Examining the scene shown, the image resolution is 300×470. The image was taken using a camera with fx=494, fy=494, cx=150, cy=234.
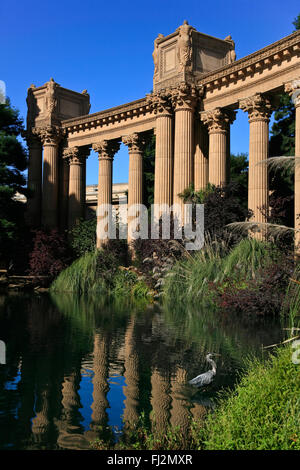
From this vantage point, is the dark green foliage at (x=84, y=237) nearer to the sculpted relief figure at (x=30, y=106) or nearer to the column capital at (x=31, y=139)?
the column capital at (x=31, y=139)

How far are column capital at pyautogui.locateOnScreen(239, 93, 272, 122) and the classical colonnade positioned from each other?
43mm

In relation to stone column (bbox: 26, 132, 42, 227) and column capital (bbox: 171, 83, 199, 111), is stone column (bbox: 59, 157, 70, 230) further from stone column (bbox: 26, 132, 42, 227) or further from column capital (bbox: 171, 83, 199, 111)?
column capital (bbox: 171, 83, 199, 111)

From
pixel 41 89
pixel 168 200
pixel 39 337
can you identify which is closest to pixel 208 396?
pixel 39 337

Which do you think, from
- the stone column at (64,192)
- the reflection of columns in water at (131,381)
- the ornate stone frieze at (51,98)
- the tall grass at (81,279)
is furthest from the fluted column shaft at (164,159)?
the reflection of columns in water at (131,381)

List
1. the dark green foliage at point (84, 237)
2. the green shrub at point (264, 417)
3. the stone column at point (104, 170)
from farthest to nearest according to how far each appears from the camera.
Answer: the stone column at point (104, 170) → the dark green foliage at point (84, 237) → the green shrub at point (264, 417)

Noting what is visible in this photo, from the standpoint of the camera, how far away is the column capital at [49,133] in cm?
3181

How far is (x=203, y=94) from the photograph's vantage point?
79.5 ft

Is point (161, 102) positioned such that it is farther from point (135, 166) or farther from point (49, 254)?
point (49, 254)

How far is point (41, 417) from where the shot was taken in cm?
640

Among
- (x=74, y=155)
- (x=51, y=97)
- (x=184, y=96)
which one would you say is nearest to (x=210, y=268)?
(x=184, y=96)

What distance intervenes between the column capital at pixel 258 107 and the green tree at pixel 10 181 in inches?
516

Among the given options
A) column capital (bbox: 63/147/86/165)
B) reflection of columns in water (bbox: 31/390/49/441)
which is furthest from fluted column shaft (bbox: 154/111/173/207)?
reflection of columns in water (bbox: 31/390/49/441)

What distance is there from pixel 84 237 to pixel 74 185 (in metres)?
4.43
